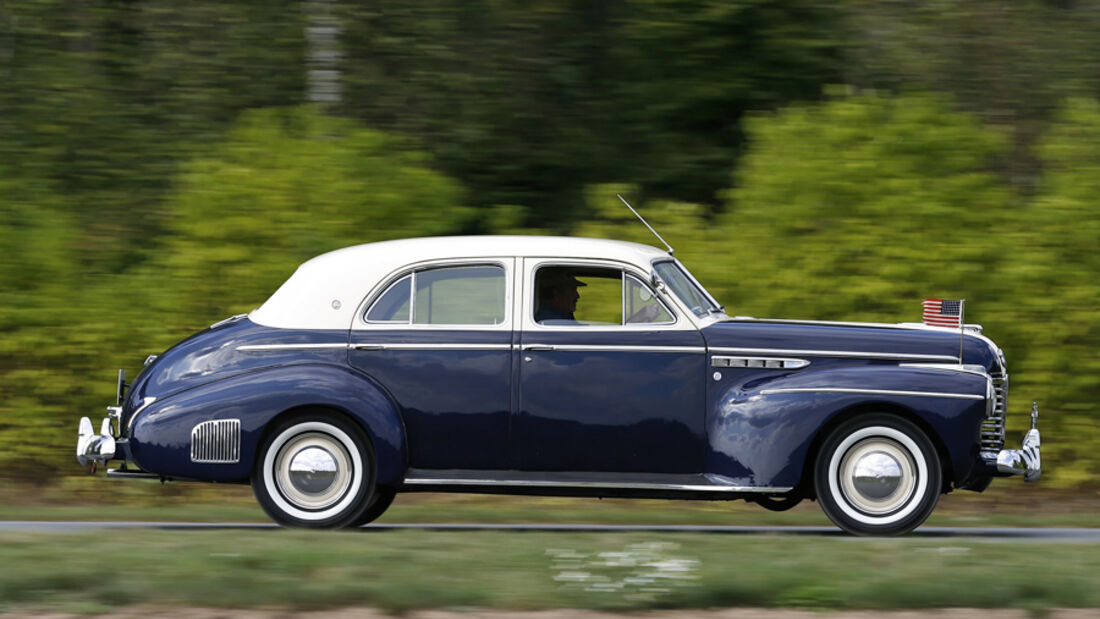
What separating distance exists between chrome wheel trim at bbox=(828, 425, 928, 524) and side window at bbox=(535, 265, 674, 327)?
1.32m

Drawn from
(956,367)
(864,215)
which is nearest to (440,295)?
(956,367)

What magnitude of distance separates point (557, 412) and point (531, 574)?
1630 mm

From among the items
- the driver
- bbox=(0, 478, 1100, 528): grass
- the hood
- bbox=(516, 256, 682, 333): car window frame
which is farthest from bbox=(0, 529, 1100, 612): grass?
A: bbox=(0, 478, 1100, 528): grass

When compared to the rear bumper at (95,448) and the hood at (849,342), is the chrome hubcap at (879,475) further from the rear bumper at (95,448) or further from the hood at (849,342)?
the rear bumper at (95,448)

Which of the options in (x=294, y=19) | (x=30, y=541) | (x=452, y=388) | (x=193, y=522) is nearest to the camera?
(x=30, y=541)

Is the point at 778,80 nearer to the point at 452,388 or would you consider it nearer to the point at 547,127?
the point at 547,127

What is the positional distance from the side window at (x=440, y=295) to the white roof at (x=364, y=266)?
9 centimetres

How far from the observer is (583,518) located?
1005 cm

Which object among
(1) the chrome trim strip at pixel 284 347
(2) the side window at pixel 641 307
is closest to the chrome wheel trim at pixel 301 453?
(1) the chrome trim strip at pixel 284 347

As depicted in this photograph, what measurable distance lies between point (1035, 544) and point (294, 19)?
9.22m

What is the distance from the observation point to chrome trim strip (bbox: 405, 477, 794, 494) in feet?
27.7

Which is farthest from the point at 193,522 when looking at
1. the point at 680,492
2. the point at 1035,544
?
the point at 1035,544

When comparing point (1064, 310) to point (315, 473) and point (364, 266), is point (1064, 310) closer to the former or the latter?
point (364, 266)

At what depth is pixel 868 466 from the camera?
27.9 ft
